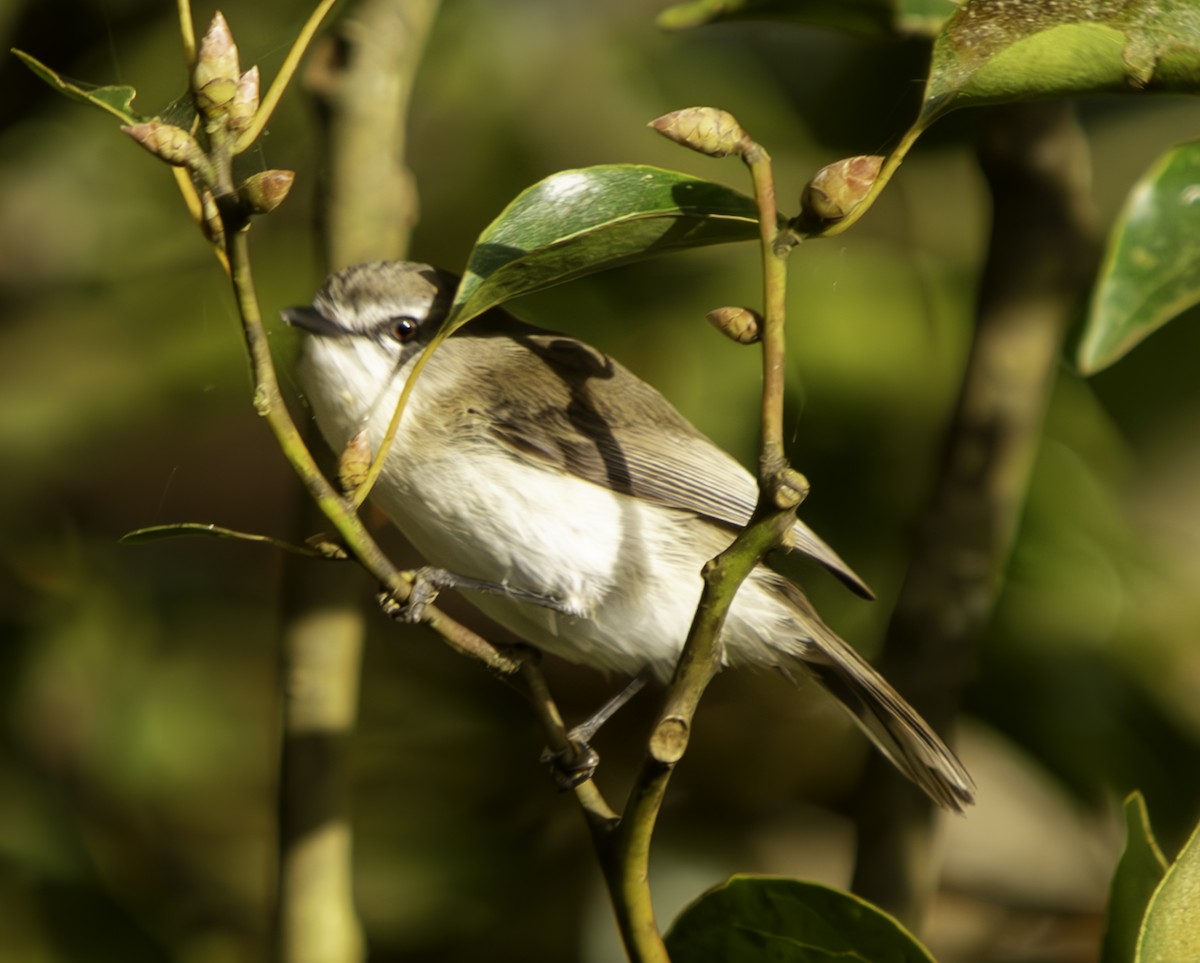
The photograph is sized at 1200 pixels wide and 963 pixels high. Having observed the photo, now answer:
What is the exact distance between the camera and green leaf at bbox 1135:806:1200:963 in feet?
3.40

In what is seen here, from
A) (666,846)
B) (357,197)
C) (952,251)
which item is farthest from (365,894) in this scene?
(952,251)

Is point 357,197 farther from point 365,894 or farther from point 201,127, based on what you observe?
point 365,894

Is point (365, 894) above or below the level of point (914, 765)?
below

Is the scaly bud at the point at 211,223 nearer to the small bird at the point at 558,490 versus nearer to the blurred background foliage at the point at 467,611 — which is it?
the small bird at the point at 558,490

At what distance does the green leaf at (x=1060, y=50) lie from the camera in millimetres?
949

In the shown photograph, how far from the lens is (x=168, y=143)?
83cm

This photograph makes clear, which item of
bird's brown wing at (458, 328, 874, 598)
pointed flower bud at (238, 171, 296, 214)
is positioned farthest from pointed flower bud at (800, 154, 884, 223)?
bird's brown wing at (458, 328, 874, 598)

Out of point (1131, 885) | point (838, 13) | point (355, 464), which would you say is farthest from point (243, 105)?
point (1131, 885)

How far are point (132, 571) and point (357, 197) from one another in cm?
101

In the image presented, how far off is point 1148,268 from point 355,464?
2.36 ft

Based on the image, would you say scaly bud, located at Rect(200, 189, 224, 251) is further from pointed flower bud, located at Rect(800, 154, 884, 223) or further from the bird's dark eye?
the bird's dark eye

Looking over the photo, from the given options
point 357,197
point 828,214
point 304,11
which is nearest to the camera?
point 828,214

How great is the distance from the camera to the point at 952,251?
2.51 meters

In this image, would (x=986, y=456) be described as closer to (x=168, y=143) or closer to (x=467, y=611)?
(x=467, y=611)
